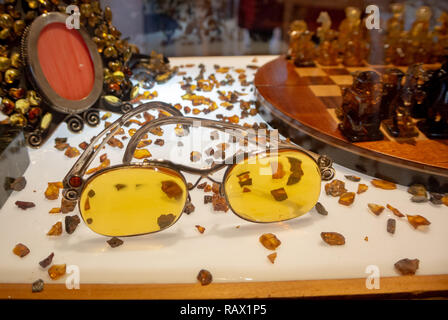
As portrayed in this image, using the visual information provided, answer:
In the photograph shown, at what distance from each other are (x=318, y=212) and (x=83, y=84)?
62 centimetres

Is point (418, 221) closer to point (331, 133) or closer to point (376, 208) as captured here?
point (376, 208)

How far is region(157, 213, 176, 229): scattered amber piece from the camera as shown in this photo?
0.55m

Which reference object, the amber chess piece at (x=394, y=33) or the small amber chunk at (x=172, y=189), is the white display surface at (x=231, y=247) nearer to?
the small amber chunk at (x=172, y=189)

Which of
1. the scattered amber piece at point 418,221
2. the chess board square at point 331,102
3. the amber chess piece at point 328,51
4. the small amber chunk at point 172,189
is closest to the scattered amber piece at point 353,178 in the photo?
the scattered amber piece at point 418,221

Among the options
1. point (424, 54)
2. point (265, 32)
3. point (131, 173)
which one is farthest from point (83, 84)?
point (424, 54)

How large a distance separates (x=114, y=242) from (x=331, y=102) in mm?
627

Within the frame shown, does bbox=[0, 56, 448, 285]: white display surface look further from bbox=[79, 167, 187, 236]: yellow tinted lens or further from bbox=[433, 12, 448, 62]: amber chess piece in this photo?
bbox=[433, 12, 448, 62]: amber chess piece

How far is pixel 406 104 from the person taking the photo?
2.47ft

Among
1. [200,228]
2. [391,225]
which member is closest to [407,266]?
[391,225]

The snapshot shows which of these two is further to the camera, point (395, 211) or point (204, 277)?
point (395, 211)

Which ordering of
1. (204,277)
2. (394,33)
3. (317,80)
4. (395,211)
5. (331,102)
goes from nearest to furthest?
(204,277) → (395,211) → (331,102) → (317,80) → (394,33)

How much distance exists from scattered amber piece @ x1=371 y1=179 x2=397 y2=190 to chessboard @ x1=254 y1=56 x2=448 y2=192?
1 cm

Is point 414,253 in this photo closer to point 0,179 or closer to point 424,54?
point 0,179

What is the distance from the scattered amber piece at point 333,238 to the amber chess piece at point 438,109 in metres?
0.35
